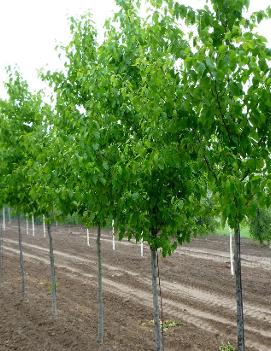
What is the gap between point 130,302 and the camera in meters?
13.5

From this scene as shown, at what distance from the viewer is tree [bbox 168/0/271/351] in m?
3.76

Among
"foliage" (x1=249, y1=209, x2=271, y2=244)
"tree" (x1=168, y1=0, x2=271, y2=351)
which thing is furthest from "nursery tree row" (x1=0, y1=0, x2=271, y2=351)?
"foliage" (x1=249, y1=209, x2=271, y2=244)

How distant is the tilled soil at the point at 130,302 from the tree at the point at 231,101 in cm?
578

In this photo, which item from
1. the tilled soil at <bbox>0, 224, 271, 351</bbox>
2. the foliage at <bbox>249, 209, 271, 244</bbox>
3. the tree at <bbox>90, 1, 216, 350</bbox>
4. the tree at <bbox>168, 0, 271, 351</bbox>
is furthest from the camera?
the foliage at <bbox>249, 209, 271, 244</bbox>

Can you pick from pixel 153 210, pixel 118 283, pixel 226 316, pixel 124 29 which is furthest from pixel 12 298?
pixel 124 29

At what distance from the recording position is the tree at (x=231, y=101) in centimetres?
376

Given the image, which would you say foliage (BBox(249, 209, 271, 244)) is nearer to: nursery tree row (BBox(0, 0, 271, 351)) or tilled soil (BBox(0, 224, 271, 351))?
tilled soil (BBox(0, 224, 271, 351))

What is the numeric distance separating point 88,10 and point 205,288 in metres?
10.8

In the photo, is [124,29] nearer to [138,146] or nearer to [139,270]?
[138,146]

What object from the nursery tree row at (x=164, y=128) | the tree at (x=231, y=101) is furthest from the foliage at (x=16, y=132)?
the tree at (x=231, y=101)

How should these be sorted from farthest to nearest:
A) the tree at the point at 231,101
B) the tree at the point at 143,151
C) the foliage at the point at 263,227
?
1. the foliage at the point at 263,227
2. the tree at the point at 143,151
3. the tree at the point at 231,101

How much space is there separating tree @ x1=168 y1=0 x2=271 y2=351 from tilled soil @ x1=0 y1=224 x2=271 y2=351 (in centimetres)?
578

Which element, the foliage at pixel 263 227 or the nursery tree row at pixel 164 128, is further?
the foliage at pixel 263 227

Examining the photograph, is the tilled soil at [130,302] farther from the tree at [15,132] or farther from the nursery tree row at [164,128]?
the tree at [15,132]
